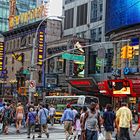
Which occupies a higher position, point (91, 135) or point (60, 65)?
point (60, 65)

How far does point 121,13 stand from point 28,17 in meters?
24.7

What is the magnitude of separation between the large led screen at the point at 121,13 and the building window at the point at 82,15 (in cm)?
750


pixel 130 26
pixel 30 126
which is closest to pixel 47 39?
pixel 130 26

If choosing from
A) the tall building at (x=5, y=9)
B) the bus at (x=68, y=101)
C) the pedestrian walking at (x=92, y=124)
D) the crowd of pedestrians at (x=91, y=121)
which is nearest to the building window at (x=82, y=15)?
the bus at (x=68, y=101)

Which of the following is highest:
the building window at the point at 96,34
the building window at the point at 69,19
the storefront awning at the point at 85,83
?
the building window at the point at 69,19

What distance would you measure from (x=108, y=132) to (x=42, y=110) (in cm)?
529

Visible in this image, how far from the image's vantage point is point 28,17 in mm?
75375

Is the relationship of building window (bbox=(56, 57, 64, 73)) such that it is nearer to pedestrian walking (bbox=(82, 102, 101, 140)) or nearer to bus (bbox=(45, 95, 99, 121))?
bus (bbox=(45, 95, 99, 121))

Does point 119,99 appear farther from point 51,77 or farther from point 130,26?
point 51,77

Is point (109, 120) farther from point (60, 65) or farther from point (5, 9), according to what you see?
point (5, 9)

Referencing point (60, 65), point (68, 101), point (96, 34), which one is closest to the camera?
point (68, 101)

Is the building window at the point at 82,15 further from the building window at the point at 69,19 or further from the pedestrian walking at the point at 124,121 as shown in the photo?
the pedestrian walking at the point at 124,121

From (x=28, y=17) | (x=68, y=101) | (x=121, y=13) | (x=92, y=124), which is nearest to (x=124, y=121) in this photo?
(x=92, y=124)

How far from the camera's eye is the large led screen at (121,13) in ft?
173
